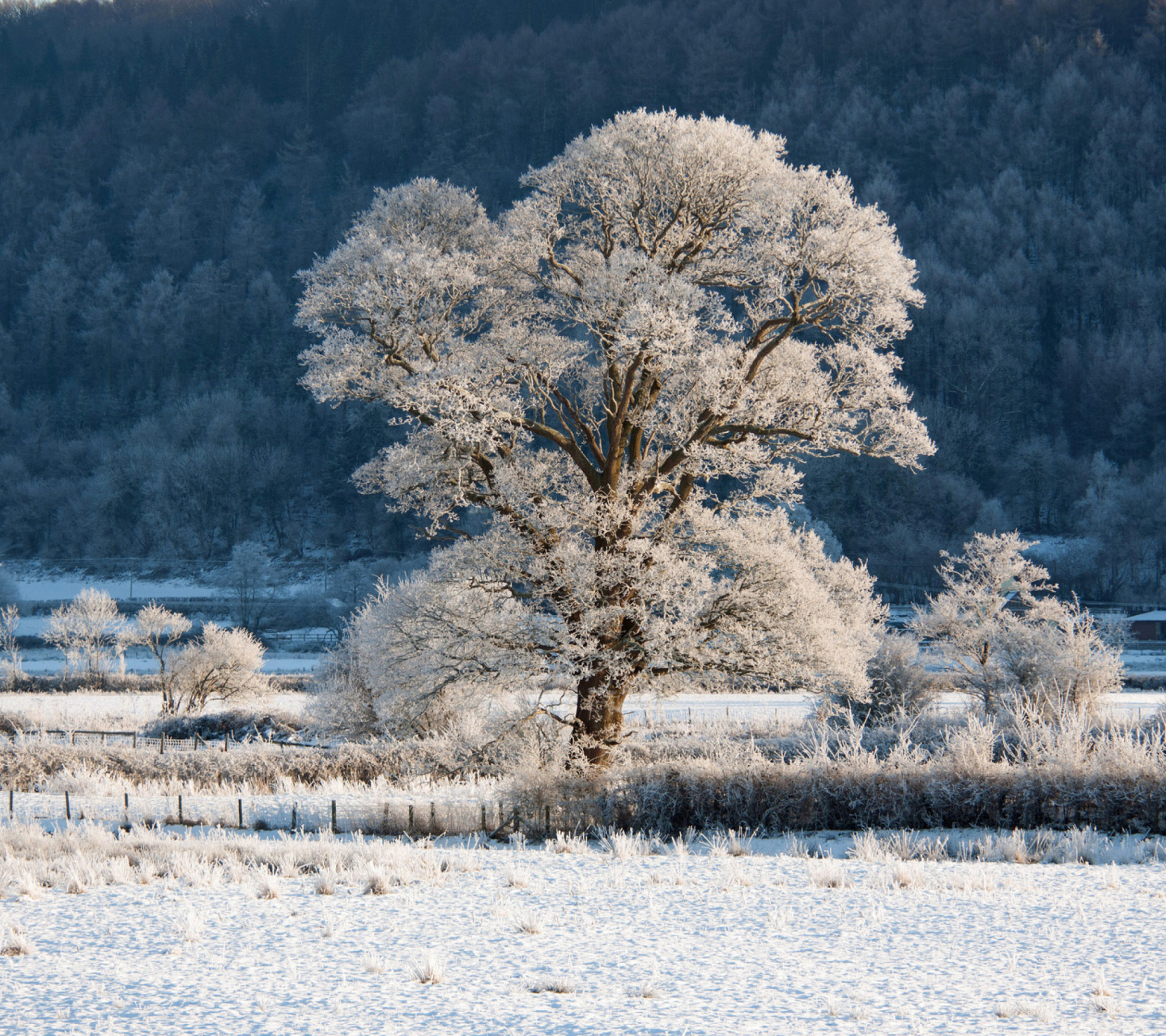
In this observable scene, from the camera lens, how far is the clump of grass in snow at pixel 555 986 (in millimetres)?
7000

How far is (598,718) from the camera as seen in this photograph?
16.8 metres

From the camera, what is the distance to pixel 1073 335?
11812 centimetres

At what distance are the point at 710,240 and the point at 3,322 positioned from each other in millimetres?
164553

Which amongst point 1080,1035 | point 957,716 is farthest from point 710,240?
point 957,716

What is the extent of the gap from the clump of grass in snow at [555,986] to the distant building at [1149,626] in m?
67.3

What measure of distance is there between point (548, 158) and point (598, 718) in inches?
5793

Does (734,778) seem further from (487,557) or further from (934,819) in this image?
(487,557)

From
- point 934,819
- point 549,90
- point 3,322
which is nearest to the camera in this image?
point 934,819

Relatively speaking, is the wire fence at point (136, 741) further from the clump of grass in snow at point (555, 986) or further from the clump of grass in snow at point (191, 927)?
the clump of grass in snow at point (555, 986)

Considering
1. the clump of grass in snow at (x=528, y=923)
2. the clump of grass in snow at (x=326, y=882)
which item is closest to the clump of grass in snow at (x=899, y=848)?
the clump of grass in snow at (x=528, y=923)

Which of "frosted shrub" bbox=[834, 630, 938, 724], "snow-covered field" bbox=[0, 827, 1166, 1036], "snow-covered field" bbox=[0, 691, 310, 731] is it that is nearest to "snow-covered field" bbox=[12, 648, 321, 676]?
"snow-covered field" bbox=[0, 691, 310, 731]

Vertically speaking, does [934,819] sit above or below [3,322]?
below

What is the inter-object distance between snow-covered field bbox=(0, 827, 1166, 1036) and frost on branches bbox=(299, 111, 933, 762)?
492 centimetres

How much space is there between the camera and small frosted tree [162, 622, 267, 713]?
129 ft
